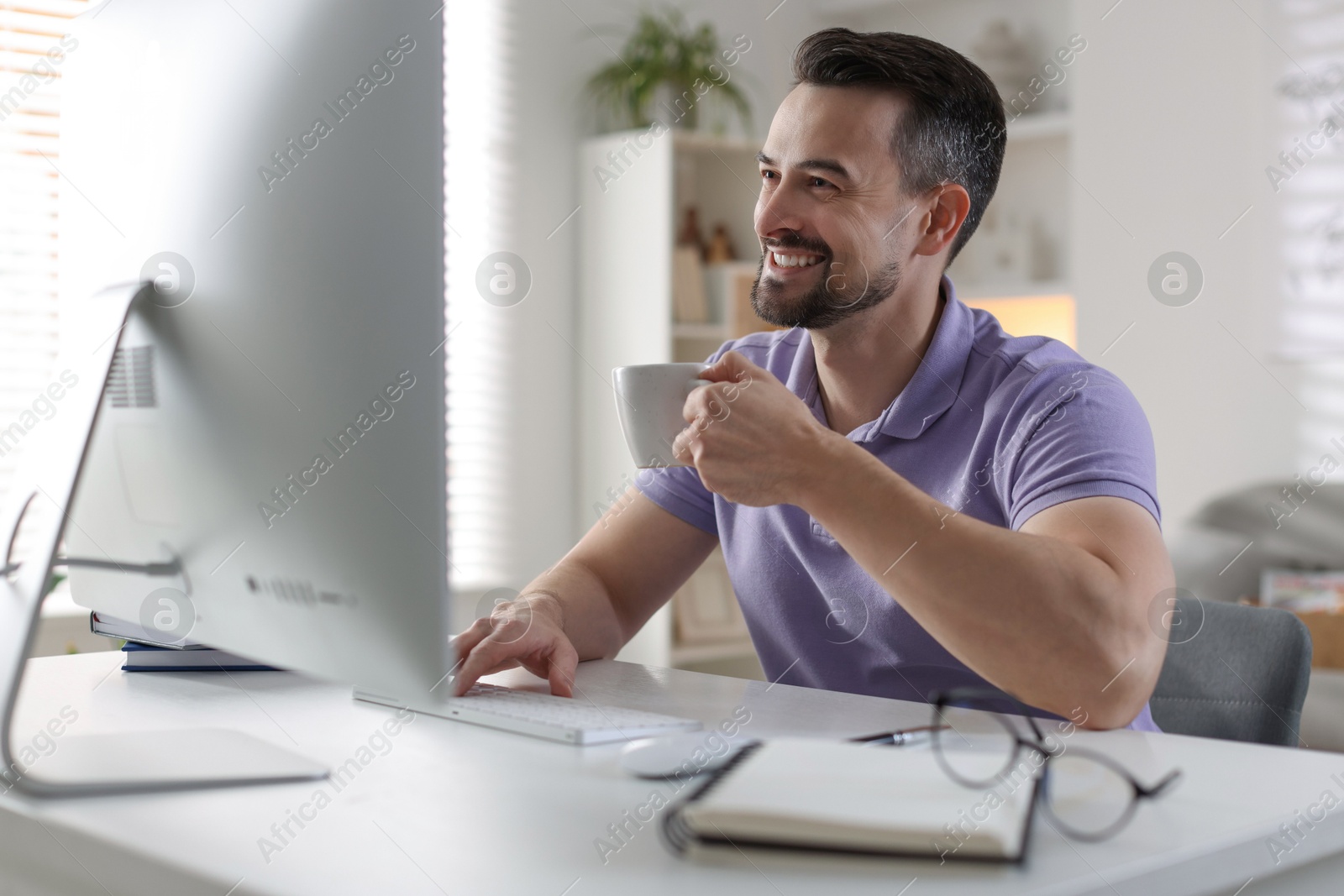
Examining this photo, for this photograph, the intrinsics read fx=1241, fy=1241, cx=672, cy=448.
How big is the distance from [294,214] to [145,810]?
1.21 ft

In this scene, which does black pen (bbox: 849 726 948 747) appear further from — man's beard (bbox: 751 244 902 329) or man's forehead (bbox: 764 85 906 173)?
man's forehead (bbox: 764 85 906 173)

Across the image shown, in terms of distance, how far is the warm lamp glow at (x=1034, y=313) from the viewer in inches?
156

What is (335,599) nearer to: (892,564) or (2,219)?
(892,564)

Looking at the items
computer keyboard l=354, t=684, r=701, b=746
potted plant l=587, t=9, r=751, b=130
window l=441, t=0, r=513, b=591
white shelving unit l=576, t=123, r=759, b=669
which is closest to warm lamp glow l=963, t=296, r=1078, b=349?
white shelving unit l=576, t=123, r=759, b=669

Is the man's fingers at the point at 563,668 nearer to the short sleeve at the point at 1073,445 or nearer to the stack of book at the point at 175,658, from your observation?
the stack of book at the point at 175,658

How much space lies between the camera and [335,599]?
69 cm

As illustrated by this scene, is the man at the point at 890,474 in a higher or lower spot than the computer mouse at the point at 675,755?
higher

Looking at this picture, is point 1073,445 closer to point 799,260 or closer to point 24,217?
point 799,260

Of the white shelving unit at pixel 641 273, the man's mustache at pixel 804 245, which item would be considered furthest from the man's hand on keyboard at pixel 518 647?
the white shelving unit at pixel 641 273

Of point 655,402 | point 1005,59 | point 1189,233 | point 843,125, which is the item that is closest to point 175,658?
point 655,402

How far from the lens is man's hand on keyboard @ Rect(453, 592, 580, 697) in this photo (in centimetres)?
112

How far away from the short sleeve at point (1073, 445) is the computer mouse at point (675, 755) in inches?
19.4

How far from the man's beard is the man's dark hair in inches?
6.1

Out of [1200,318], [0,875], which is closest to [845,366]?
[0,875]
